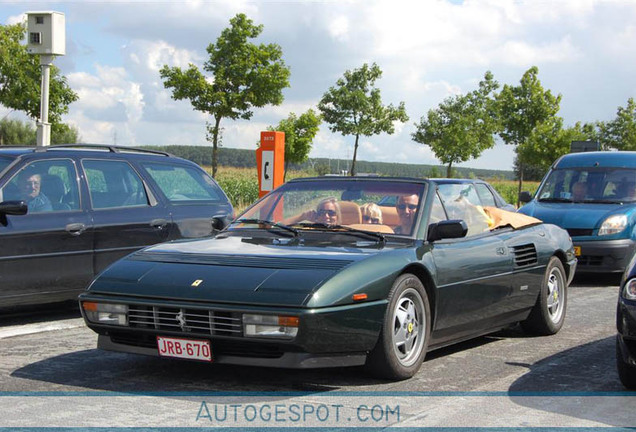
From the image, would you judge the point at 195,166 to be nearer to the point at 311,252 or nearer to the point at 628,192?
the point at 311,252

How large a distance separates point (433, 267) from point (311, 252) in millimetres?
904

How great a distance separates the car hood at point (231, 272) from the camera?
16.9 ft

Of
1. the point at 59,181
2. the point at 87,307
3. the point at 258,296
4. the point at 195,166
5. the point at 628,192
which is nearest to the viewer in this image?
the point at 258,296

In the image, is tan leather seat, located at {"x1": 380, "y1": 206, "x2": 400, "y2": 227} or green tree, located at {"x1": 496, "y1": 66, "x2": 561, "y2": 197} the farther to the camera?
green tree, located at {"x1": 496, "y1": 66, "x2": 561, "y2": 197}

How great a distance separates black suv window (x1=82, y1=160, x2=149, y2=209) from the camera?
8758 millimetres

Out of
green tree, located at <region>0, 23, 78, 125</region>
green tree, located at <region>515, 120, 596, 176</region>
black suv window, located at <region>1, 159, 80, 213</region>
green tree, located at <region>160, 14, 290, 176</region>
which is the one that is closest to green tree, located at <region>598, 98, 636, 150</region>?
green tree, located at <region>515, 120, 596, 176</region>

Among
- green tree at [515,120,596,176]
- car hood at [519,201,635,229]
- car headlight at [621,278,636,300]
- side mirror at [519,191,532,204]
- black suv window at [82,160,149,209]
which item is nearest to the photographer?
car headlight at [621,278,636,300]

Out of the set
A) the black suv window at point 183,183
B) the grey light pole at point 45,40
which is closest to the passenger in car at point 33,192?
the black suv window at point 183,183

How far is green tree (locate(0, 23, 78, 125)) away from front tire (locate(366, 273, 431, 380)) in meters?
28.2

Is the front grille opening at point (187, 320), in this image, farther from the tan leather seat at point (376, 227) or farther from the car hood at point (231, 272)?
the tan leather seat at point (376, 227)

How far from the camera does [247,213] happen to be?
22.6ft

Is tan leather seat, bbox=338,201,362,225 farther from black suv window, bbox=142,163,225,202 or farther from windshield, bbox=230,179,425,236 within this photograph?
black suv window, bbox=142,163,225,202

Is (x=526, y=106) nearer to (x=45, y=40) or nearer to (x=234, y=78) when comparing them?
(x=234, y=78)

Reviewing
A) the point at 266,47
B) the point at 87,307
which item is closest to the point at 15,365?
the point at 87,307
